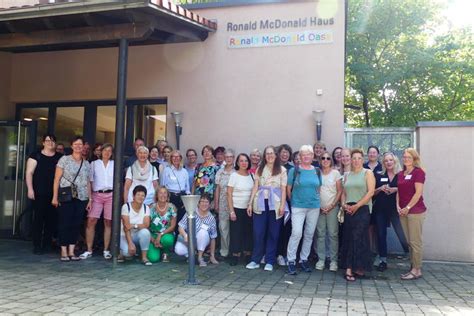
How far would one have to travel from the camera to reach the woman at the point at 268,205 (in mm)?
6473

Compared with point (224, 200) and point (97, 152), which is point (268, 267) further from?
point (97, 152)

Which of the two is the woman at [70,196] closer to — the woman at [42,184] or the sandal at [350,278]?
the woman at [42,184]

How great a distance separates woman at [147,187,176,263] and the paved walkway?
242mm

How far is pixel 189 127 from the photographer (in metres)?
8.80

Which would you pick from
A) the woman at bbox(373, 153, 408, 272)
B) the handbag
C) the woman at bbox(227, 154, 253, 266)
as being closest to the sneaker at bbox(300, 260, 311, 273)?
the woman at bbox(227, 154, 253, 266)

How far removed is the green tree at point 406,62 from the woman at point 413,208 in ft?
44.5

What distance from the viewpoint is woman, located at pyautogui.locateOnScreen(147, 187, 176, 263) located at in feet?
22.2

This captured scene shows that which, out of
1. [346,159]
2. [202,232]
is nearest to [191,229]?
[202,232]

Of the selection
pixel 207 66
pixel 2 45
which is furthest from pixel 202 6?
pixel 2 45

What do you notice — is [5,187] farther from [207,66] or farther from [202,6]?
[202,6]

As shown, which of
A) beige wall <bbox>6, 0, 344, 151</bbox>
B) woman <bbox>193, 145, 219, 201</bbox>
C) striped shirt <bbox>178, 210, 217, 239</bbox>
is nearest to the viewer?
striped shirt <bbox>178, 210, 217, 239</bbox>

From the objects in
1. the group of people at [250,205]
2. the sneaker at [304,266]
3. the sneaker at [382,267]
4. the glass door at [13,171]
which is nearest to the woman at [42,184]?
the group of people at [250,205]

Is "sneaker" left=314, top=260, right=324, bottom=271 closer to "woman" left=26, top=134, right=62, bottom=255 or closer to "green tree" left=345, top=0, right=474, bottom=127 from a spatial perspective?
"woman" left=26, top=134, right=62, bottom=255

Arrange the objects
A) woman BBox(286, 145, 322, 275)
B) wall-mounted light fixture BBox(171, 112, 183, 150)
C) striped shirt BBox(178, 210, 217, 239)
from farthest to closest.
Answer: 1. wall-mounted light fixture BBox(171, 112, 183, 150)
2. striped shirt BBox(178, 210, 217, 239)
3. woman BBox(286, 145, 322, 275)
